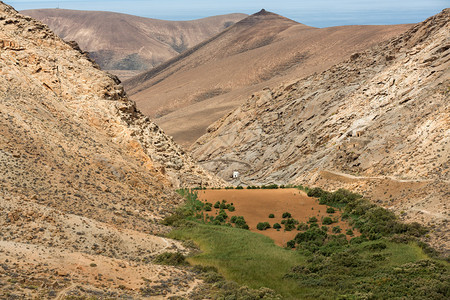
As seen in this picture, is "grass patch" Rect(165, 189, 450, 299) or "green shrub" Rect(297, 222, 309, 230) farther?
"green shrub" Rect(297, 222, 309, 230)

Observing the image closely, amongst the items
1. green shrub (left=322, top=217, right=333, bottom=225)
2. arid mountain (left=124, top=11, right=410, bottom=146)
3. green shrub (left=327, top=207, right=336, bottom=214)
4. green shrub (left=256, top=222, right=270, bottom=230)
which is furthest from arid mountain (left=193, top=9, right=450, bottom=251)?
arid mountain (left=124, top=11, right=410, bottom=146)

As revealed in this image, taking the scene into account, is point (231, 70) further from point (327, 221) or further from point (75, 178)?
point (75, 178)

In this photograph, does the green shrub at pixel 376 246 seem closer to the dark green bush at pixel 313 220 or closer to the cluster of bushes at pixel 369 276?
the cluster of bushes at pixel 369 276

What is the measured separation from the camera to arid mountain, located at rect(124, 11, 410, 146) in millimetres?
87188

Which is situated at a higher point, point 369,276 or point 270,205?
point 369,276

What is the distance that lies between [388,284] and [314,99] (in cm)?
3656

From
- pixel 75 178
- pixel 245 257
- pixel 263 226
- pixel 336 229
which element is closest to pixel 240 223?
pixel 263 226

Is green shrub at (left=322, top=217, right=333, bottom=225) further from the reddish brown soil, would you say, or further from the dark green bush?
the dark green bush

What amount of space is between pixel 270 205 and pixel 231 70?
92.5m

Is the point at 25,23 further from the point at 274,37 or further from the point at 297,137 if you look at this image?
the point at 274,37

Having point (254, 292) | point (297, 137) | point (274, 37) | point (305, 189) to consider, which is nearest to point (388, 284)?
point (254, 292)

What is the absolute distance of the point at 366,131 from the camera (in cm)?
3481

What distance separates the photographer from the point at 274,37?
14300 cm

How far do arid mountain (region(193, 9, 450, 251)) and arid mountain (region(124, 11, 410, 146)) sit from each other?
68.5 ft
